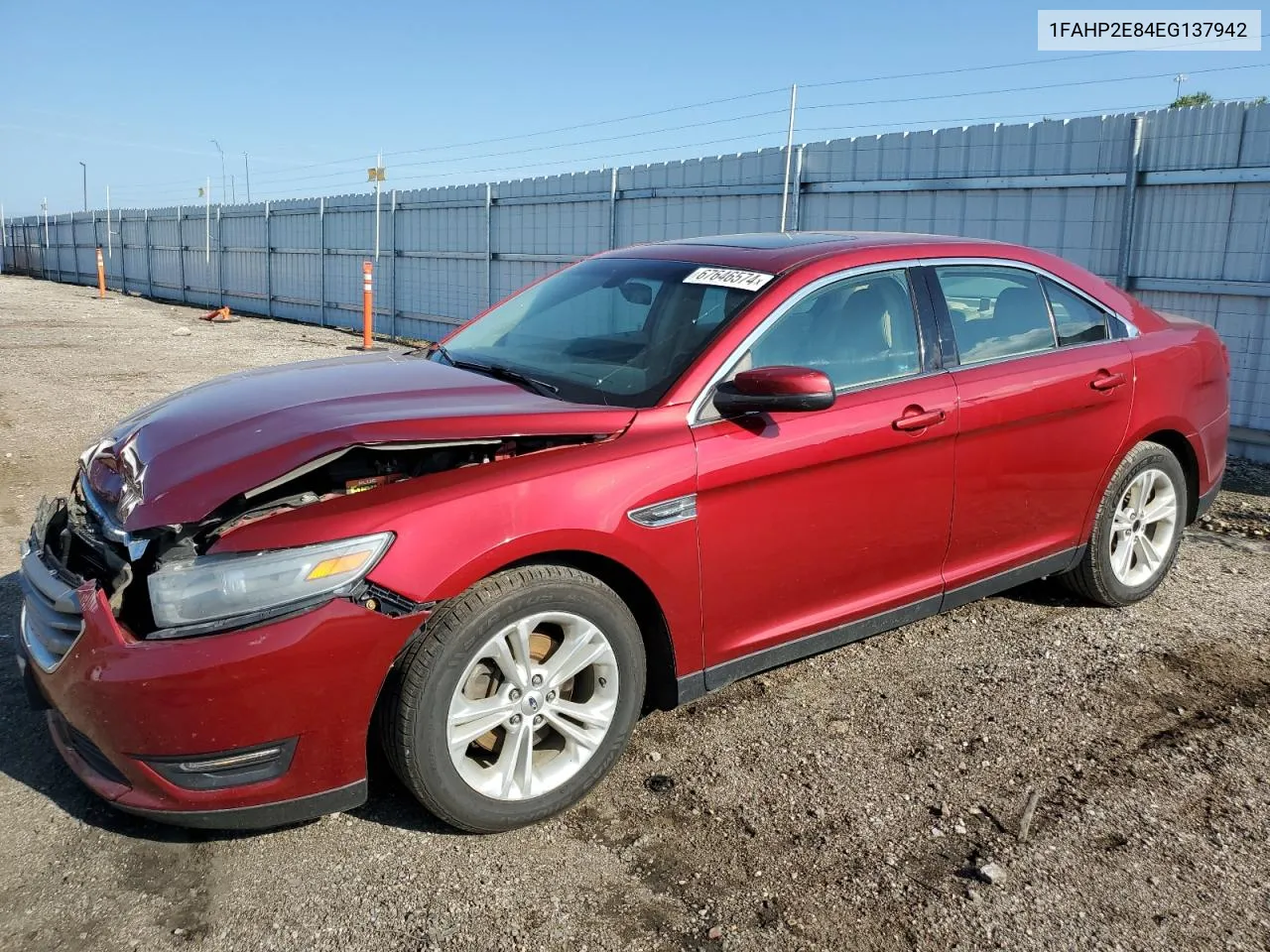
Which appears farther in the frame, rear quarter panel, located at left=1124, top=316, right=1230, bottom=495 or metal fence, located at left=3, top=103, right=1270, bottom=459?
metal fence, located at left=3, top=103, right=1270, bottom=459

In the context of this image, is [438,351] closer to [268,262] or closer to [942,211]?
[942,211]

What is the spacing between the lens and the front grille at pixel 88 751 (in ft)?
9.05

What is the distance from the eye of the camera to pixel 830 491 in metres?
3.51

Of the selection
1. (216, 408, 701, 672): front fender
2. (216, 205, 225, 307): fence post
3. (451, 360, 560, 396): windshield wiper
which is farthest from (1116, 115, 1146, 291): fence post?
(216, 205, 225, 307): fence post

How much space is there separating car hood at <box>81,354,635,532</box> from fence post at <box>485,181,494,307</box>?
1273cm

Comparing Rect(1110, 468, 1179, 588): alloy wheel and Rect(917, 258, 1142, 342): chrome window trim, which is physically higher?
Rect(917, 258, 1142, 342): chrome window trim

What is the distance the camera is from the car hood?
2.85m

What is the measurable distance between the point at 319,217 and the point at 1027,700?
2045 cm

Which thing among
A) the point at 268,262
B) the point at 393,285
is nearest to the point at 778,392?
the point at 393,285

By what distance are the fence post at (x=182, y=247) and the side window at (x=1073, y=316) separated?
29.7 meters

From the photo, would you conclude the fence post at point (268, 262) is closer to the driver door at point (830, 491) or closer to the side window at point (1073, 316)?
the side window at point (1073, 316)

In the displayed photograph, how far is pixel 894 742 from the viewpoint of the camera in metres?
3.59

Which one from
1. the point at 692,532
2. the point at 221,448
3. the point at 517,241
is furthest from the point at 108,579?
the point at 517,241

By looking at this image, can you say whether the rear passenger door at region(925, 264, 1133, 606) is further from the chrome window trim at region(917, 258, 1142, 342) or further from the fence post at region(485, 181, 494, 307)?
the fence post at region(485, 181, 494, 307)
